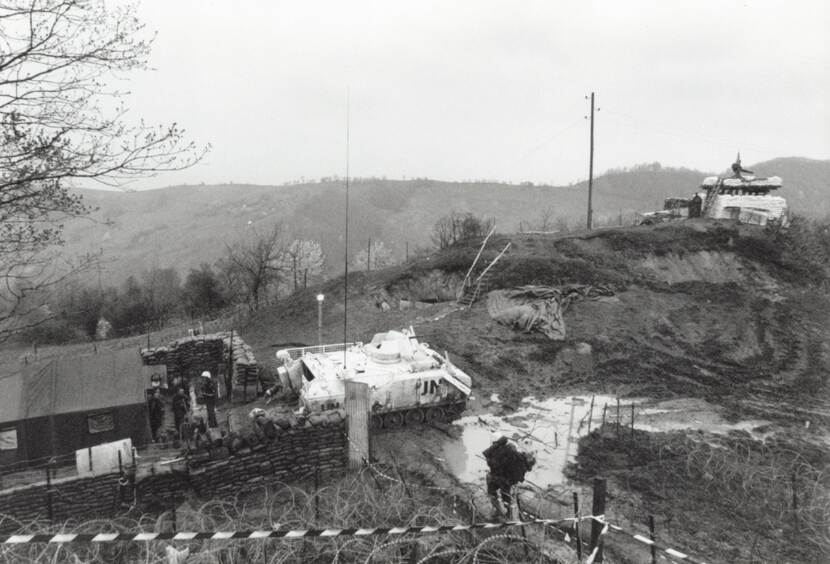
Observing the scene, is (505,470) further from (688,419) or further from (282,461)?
(688,419)

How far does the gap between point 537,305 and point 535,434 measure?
356 inches

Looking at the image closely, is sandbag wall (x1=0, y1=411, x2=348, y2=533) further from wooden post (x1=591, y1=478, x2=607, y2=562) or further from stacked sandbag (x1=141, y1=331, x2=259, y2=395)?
stacked sandbag (x1=141, y1=331, x2=259, y2=395)

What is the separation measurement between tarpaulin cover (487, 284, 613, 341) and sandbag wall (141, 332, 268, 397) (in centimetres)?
1014

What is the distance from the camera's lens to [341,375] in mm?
14180

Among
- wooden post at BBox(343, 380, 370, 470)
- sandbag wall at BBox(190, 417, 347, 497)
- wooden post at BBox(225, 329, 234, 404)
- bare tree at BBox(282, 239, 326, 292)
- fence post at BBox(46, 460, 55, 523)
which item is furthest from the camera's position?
bare tree at BBox(282, 239, 326, 292)

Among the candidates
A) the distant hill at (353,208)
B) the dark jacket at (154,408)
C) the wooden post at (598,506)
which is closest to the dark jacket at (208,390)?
the dark jacket at (154,408)

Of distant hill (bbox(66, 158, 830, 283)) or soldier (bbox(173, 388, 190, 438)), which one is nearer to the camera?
soldier (bbox(173, 388, 190, 438))

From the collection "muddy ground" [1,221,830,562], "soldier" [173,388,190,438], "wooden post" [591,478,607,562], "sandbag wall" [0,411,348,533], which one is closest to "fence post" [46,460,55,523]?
"sandbag wall" [0,411,348,533]

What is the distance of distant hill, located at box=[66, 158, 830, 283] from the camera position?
80938 mm

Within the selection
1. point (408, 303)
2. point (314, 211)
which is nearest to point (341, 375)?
point (408, 303)

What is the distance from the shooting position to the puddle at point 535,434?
12499 millimetres

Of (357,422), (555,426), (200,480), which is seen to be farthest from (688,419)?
(200,480)

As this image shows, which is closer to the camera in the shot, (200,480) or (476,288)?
(200,480)

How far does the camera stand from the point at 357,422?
1160cm
